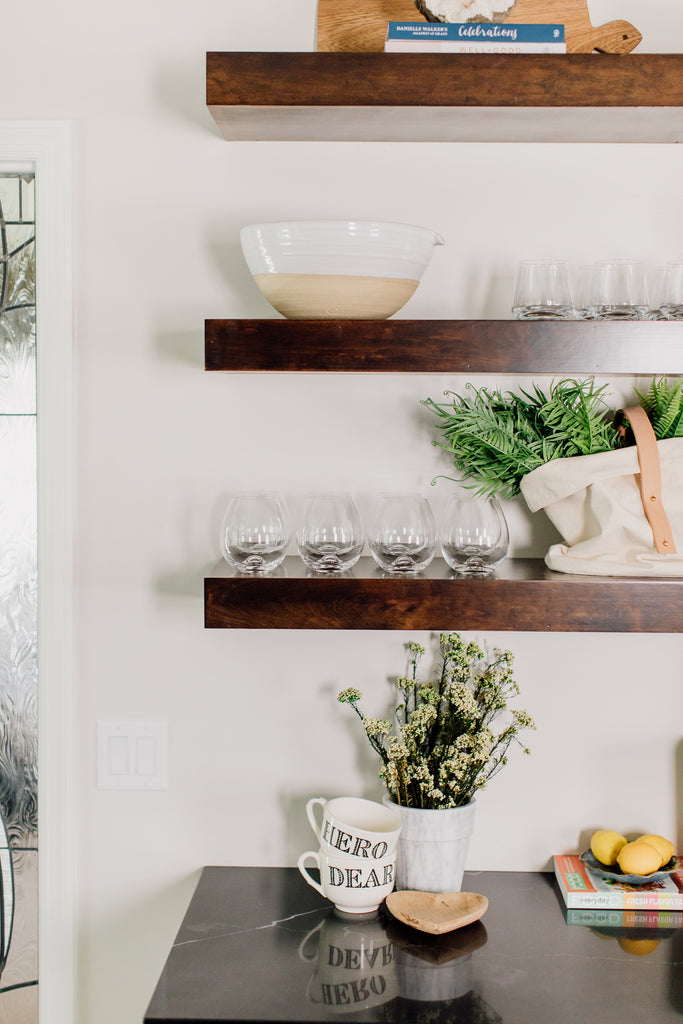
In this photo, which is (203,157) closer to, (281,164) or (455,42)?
(281,164)

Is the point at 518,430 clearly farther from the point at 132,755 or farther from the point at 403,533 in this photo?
the point at 132,755

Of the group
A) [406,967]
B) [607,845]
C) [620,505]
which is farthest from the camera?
[607,845]

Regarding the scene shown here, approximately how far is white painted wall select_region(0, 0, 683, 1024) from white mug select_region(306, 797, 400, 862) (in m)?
0.10

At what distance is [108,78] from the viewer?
1390 mm

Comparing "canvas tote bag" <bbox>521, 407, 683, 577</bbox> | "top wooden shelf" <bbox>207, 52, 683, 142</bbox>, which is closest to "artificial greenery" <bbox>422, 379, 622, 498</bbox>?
"canvas tote bag" <bbox>521, 407, 683, 577</bbox>

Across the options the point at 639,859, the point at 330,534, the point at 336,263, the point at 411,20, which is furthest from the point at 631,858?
the point at 411,20

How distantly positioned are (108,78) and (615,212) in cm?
83

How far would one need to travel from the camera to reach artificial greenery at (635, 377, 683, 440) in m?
1.32

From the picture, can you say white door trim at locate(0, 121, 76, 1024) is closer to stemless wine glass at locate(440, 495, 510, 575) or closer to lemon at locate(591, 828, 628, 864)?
stemless wine glass at locate(440, 495, 510, 575)

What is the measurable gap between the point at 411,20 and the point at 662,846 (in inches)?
51.3

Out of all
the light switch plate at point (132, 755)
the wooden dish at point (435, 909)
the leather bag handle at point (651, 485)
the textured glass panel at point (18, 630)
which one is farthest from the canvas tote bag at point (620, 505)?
the textured glass panel at point (18, 630)

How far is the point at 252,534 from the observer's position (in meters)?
1.29

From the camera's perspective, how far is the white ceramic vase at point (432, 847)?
1.29m

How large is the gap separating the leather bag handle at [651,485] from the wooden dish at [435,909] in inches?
22.5
